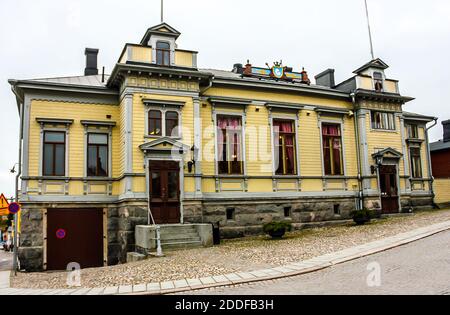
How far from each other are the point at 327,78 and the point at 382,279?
67.9 ft

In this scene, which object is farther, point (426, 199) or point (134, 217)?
point (426, 199)

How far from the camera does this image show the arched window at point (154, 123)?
19.0m

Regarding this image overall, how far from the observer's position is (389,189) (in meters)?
24.2

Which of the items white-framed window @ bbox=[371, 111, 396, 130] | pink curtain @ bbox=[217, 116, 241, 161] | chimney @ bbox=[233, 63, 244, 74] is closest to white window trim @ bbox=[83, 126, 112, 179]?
pink curtain @ bbox=[217, 116, 241, 161]

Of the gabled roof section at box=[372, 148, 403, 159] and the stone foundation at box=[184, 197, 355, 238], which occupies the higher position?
the gabled roof section at box=[372, 148, 403, 159]

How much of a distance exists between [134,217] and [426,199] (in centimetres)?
1895

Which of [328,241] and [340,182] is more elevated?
[340,182]

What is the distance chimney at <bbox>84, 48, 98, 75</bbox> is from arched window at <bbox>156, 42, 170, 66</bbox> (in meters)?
5.94

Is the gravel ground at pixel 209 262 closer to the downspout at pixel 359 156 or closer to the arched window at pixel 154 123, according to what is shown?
the arched window at pixel 154 123

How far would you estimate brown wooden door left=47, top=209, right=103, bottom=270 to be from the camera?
18406mm

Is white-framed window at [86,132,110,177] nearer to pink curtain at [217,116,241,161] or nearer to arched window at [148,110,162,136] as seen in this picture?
Answer: arched window at [148,110,162,136]
